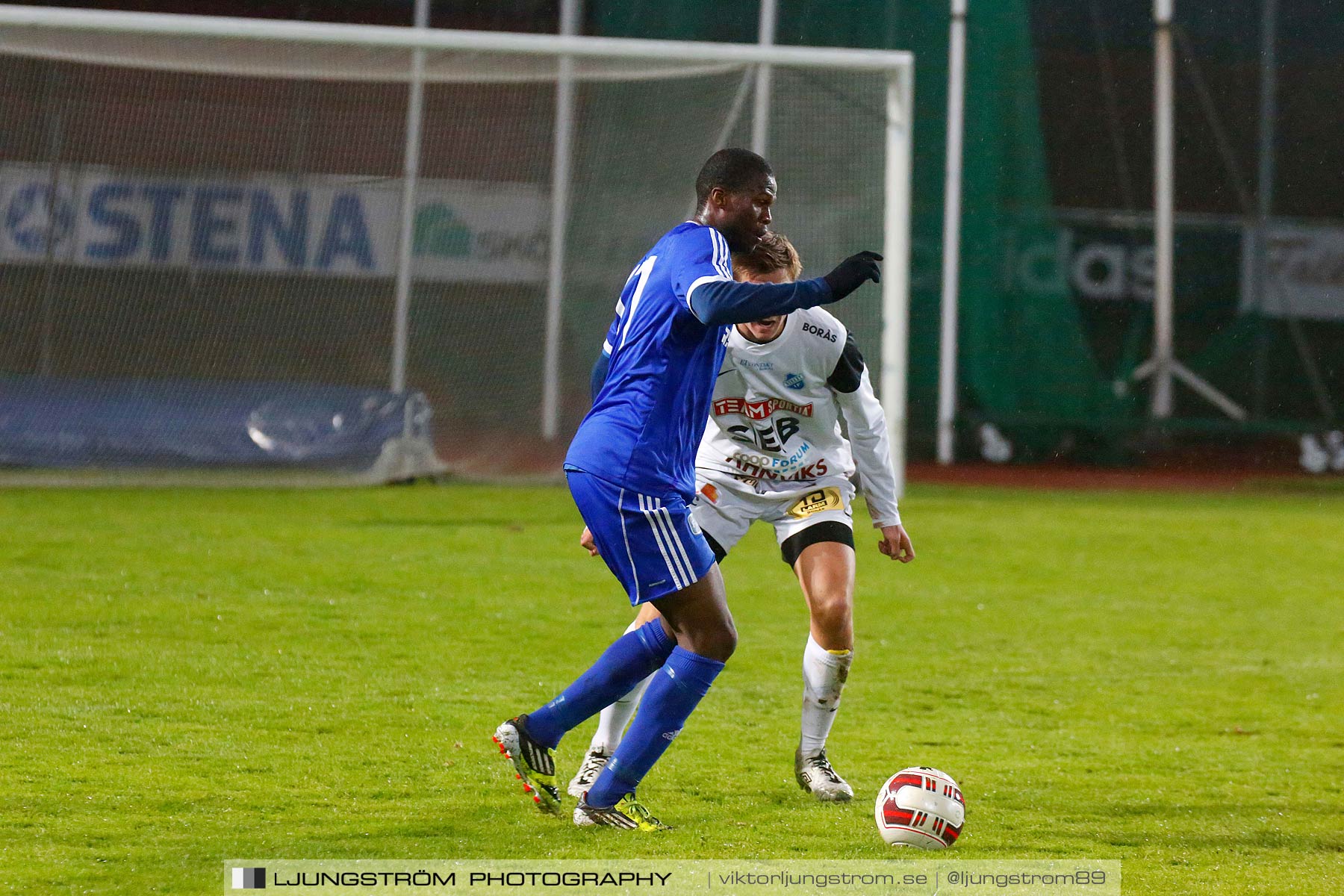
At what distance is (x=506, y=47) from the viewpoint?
40.2ft

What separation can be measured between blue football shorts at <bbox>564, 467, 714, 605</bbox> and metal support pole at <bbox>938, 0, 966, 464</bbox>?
45.3ft

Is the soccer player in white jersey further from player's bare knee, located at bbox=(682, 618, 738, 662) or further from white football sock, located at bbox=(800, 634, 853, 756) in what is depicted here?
player's bare knee, located at bbox=(682, 618, 738, 662)

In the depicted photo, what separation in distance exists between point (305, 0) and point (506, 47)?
9163 mm

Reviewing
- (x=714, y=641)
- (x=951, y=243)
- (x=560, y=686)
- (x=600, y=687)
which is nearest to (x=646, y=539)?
(x=714, y=641)

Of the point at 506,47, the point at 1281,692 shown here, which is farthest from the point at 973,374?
the point at 1281,692

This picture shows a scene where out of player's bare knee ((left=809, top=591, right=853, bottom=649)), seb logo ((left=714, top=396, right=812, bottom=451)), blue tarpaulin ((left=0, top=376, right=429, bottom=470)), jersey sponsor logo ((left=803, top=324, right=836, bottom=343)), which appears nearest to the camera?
player's bare knee ((left=809, top=591, right=853, bottom=649))

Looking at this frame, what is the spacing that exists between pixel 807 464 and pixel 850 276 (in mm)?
1557

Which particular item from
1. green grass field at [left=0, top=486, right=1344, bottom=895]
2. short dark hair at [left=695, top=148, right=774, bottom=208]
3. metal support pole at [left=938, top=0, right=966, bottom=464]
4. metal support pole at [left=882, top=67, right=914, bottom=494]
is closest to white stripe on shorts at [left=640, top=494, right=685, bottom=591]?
green grass field at [left=0, top=486, right=1344, bottom=895]

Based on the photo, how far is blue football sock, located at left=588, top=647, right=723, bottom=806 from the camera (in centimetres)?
411

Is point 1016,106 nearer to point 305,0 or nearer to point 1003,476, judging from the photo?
point 1003,476

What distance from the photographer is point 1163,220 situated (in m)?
18.2

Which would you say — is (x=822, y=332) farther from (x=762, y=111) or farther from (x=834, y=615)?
(x=762, y=111)

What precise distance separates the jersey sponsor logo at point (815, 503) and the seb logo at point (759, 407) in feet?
0.87

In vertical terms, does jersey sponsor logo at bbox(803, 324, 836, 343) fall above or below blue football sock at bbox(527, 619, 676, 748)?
above
